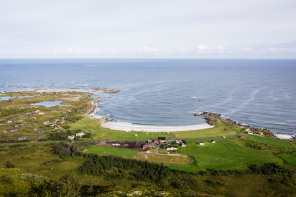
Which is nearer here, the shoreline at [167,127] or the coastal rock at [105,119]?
the shoreline at [167,127]

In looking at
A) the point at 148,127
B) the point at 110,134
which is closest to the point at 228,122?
the point at 148,127

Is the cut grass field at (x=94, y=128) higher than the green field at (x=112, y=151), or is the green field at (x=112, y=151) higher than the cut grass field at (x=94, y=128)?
the cut grass field at (x=94, y=128)

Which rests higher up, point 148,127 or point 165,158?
point 148,127

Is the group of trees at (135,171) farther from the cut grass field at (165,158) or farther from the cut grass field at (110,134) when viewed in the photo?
the cut grass field at (110,134)

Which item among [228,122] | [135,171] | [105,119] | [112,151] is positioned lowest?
[135,171]

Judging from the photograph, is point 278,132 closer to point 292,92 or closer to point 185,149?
point 185,149

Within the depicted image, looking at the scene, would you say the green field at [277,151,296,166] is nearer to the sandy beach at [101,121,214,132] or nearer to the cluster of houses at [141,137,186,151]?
the sandy beach at [101,121,214,132]

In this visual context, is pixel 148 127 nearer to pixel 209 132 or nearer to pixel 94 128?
pixel 94 128

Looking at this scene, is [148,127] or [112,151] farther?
[148,127]

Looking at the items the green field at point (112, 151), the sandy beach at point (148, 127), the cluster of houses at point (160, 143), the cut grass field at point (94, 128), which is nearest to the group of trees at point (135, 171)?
→ the green field at point (112, 151)

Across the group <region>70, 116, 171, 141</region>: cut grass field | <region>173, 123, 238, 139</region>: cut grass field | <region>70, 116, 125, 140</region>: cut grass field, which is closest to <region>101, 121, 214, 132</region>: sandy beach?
<region>70, 116, 125, 140</region>: cut grass field
